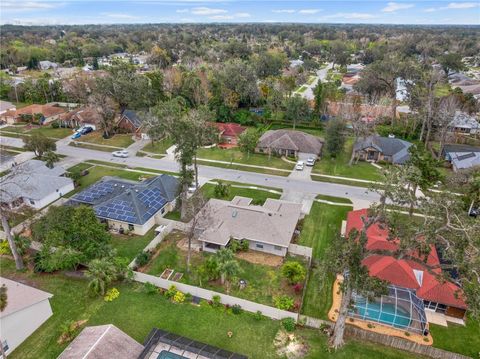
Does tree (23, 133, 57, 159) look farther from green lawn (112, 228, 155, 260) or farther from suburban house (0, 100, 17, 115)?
suburban house (0, 100, 17, 115)

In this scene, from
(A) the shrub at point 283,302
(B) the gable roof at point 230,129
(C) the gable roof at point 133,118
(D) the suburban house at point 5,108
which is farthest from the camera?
(D) the suburban house at point 5,108

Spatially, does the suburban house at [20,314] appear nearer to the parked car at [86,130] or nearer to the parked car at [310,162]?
the parked car at [310,162]

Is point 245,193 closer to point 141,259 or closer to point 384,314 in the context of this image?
point 141,259

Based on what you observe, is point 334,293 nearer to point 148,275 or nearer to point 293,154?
point 148,275

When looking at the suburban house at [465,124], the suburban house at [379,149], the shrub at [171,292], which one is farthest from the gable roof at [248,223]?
the suburban house at [465,124]

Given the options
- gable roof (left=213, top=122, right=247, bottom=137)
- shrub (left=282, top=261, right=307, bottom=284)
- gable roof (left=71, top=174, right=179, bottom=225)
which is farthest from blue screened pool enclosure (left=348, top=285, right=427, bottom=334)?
gable roof (left=213, top=122, right=247, bottom=137)

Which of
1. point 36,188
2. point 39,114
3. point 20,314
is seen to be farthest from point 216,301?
point 39,114
